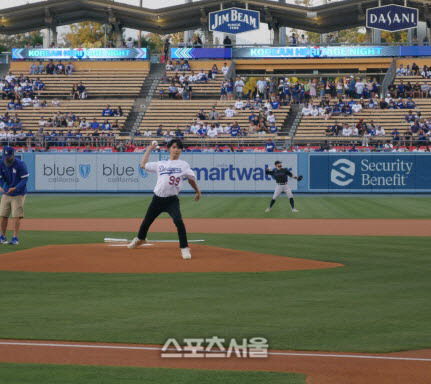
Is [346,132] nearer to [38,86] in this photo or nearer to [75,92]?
[75,92]

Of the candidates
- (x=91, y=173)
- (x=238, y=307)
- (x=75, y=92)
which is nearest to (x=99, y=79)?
(x=75, y=92)

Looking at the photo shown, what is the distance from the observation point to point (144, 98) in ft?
185

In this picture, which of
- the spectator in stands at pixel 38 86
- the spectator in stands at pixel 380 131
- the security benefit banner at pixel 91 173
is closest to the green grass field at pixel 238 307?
the security benefit banner at pixel 91 173

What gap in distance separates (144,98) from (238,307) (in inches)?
1869

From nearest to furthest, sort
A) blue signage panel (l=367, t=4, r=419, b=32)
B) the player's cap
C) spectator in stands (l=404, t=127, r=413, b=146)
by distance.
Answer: the player's cap, spectator in stands (l=404, t=127, r=413, b=146), blue signage panel (l=367, t=4, r=419, b=32)

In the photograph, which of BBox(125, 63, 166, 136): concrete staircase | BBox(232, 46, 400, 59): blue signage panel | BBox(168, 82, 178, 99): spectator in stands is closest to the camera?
BBox(125, 63, 166, 136): concrete staircase

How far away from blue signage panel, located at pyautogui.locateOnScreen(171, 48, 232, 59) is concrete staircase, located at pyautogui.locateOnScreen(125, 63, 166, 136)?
4.72 feet

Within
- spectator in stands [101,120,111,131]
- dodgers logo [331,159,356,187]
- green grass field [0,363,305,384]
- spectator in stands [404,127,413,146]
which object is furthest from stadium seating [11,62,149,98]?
green grass field [0,363,305,384]

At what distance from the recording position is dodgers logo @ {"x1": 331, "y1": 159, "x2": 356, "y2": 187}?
1583 inches

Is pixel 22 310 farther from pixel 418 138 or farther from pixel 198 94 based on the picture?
pixel 198 94

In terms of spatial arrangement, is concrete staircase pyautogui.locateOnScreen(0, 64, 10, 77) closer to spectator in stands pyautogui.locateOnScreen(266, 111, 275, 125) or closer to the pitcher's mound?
spectator in stands pyautogui.locateOnScreen(266, 111, 275, 125)

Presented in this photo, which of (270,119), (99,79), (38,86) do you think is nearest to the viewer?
(270,119)

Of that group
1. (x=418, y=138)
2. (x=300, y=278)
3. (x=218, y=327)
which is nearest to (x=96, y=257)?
(x=300, y=278)

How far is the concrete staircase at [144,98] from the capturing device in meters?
52.3
